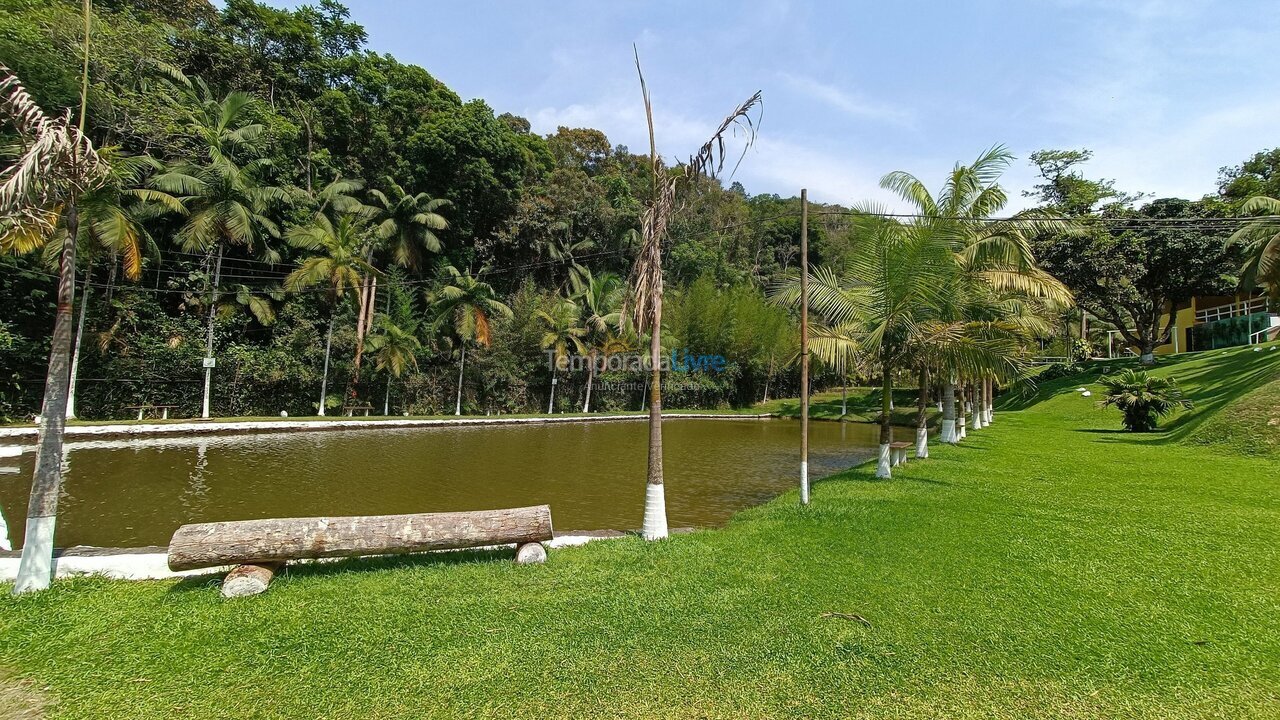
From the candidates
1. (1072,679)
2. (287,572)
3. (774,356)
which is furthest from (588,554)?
(774,356)

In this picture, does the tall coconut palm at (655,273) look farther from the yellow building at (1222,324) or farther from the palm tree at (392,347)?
the yellow building at (1222,324)

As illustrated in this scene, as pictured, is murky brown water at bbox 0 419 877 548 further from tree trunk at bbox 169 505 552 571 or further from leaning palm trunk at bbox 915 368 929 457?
tree trunk at bbox 169 505 552 571

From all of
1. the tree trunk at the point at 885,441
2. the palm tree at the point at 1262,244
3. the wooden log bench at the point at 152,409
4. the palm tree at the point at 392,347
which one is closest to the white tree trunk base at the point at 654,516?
the tree trunk at the point at 885,441

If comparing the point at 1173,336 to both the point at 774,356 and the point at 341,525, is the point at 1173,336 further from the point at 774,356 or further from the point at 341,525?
the point at 341,525

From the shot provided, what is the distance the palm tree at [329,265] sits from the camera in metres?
20.9

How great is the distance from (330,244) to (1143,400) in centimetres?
2628

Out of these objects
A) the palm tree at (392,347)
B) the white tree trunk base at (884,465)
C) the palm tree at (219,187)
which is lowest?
the white tree trunk base at (884,465)

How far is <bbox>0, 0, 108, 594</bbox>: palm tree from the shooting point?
4121mm

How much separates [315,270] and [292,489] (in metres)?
14.1

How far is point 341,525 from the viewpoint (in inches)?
186

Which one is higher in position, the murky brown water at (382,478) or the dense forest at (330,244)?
the dense forest at (330,244)

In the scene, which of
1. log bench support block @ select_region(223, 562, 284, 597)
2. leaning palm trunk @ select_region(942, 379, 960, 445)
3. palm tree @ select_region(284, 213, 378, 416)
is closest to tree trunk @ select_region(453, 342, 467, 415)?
palm tree @ select_region(284, 213, 378, 416)

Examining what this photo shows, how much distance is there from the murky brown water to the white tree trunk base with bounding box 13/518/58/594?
7.84 feet

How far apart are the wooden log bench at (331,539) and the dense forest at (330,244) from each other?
7619 millimetres
